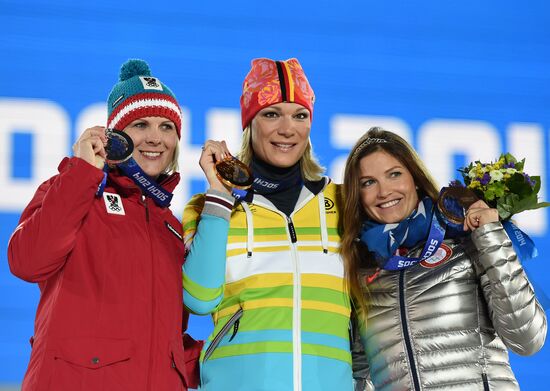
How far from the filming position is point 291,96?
9.77 feet

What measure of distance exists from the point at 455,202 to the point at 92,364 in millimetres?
1248

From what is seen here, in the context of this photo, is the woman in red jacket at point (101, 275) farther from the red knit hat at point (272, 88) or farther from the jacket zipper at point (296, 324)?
the red knit hat at point (272, 88)

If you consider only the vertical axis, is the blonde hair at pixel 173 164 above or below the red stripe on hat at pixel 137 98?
below

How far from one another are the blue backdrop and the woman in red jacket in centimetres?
165

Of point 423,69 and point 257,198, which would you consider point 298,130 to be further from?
point 423,69

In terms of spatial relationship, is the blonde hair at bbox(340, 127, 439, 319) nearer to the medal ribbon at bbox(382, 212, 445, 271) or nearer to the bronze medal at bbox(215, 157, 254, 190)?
the medal ribbon at bbox(382, 212, 445, 271)

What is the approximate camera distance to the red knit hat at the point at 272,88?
298cm

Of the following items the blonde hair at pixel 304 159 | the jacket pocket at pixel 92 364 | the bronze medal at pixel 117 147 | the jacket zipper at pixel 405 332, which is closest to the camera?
the jacket pocket at pixel 92 364

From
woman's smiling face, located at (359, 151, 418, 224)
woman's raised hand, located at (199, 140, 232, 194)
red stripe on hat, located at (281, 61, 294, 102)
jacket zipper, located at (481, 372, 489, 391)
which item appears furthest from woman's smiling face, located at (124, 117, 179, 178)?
jacket zipper, located at (481, 372, 489, 391)

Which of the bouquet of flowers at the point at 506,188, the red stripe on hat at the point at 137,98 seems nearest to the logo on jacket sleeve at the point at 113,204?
the red stripe on hat at the point at 137,98

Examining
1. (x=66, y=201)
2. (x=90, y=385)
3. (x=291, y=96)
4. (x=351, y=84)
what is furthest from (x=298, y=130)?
(x=351, y=84)

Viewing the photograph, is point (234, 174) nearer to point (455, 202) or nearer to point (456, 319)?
point (455, 202)

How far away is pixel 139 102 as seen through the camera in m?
2.86

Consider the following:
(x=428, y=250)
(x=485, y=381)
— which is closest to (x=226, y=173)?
(x=428, y=250)
